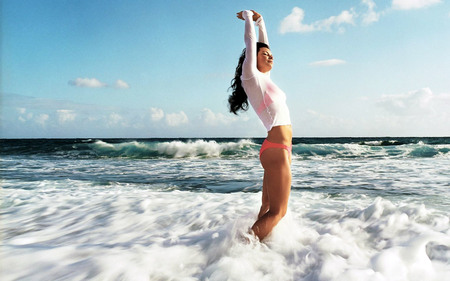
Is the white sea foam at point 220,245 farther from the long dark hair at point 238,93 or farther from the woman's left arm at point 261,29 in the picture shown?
the woman's left arm at point 261,29

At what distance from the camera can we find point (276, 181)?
266 centimetres

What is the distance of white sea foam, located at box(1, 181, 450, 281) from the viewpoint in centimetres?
246

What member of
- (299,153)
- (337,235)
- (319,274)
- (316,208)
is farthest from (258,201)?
(299,153)

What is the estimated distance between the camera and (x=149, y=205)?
5227mm

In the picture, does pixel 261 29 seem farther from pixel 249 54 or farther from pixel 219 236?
pixel 219 236

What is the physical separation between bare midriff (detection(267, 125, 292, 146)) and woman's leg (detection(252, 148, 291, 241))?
0.08 metres

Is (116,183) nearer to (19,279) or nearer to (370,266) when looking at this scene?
(19,279)

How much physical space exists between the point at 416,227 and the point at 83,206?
4.99m

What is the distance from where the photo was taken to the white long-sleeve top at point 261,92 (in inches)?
106

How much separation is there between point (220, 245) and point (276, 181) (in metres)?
0.81

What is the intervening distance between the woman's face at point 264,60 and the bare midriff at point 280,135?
59 cm

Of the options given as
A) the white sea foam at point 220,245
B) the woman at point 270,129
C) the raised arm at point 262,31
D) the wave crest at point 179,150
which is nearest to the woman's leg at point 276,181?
the woman at point 270,129

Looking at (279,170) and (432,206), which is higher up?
(279,170)

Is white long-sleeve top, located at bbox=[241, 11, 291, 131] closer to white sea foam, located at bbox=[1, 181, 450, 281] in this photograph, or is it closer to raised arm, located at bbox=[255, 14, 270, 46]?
raised arm, located at bbox=[255, 14, 270, 46]
